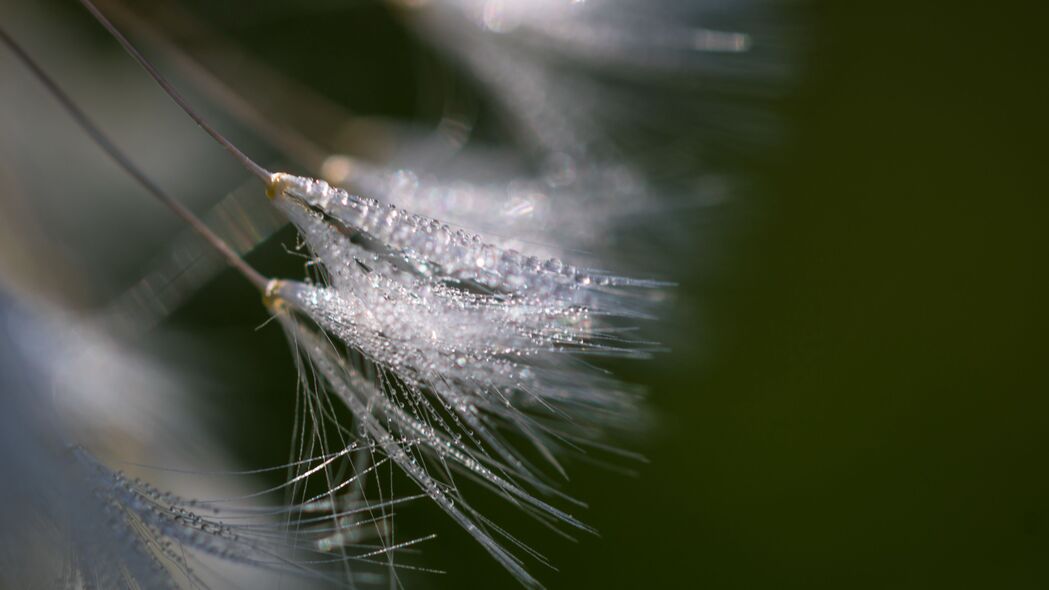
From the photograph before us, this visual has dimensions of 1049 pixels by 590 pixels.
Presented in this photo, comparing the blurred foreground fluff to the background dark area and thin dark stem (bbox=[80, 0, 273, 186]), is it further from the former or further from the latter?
the background dark area

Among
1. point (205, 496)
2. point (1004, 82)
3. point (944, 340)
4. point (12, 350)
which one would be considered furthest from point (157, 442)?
point (1004, 82)

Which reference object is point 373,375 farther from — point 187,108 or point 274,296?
point 187,108

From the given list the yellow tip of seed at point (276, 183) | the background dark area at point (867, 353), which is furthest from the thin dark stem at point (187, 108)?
the background dark area at point (867, 353)

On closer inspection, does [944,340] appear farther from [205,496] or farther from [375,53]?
[205,496]

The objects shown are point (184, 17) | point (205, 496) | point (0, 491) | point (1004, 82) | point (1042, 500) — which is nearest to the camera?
point (0, 491)

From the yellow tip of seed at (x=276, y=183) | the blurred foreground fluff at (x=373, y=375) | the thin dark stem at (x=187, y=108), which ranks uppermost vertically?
the thin dark stem at (x=187, y=108)

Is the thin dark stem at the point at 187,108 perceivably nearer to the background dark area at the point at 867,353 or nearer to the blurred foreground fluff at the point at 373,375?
the blurred foreground fluff at the point at 373,375

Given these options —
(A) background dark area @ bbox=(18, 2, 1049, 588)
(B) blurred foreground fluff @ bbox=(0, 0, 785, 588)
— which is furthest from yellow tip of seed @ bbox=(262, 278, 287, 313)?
(A) background dark area @ bbox=(18, 2, 1049, 588)

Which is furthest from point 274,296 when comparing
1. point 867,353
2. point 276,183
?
point 867,353
